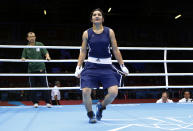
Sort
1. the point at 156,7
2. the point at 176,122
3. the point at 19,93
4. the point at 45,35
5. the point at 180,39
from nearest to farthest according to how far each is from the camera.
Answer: the point at 176,122
the point at 19,93
the point at 156,7
the point at 45,35
the point at 180,39

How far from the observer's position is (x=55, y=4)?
14383 mm

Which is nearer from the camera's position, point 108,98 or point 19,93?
point 108,98

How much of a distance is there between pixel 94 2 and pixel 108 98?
1280 cm

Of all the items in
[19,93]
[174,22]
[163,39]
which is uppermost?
[174,22]

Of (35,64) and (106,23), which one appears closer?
(35,64)

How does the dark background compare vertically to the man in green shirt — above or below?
above

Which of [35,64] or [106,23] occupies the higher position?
[106,23]

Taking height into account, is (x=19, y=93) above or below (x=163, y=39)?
below

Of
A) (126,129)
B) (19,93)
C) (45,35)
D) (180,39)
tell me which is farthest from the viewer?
(180,39)

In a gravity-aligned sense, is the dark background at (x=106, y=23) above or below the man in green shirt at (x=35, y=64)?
above

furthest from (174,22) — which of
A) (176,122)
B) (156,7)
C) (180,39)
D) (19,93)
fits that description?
(176,122)

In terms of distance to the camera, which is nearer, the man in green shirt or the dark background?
the man in green shirt

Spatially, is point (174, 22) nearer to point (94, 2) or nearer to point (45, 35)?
point (94, 2)

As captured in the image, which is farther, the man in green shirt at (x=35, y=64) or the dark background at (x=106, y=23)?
the dark background at (x=106, y=23)
